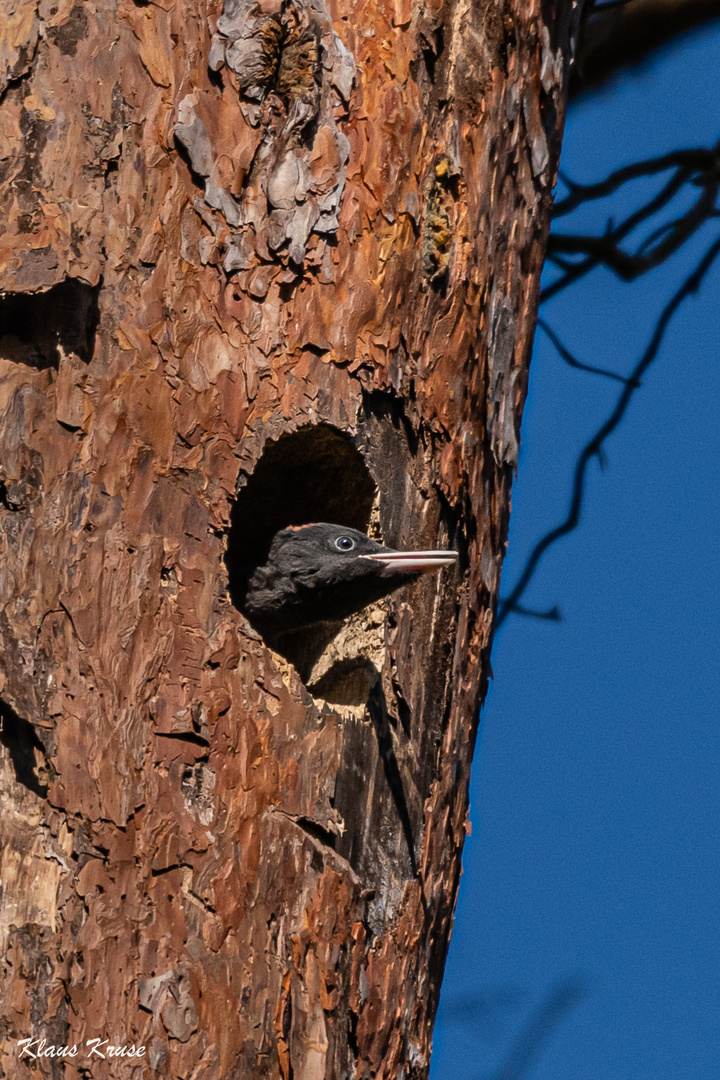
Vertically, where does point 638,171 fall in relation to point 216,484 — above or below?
above

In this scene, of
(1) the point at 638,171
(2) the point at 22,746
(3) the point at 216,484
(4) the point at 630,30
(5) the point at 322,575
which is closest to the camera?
A: (2) the point at 22,746

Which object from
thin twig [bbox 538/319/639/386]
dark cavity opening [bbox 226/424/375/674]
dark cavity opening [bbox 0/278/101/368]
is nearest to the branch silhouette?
thin twig [bbox 538/319/639/386]

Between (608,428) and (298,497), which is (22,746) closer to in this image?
(298,497)

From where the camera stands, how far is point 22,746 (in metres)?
1.54

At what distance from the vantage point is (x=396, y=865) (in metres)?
1.85

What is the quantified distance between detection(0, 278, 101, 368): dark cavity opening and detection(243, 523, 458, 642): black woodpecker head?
2.10ft

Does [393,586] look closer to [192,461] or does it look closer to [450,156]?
[192,461]

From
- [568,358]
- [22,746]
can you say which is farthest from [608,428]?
[22,746]

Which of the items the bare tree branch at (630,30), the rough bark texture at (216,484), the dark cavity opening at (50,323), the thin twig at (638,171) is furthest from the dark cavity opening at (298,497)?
the thin twig at (638,171)

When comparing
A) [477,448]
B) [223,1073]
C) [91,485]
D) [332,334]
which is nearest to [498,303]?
[477,448]

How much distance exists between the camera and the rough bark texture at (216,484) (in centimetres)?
153

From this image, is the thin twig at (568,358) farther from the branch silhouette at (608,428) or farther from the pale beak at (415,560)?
the pale beak at (415,560)

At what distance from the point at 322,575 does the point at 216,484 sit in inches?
26.2

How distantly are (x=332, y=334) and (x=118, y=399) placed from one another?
14.7 inches
